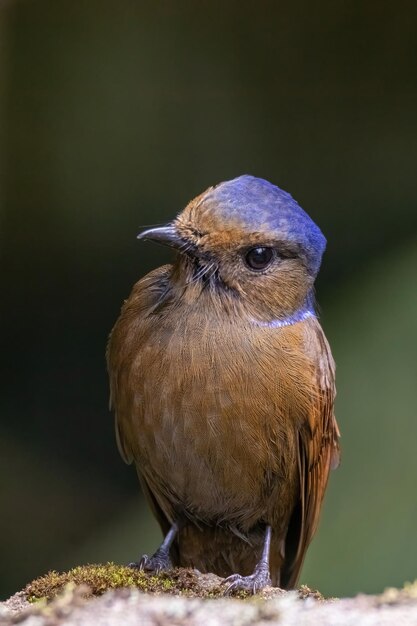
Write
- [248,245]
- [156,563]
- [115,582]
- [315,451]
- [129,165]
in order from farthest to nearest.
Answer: [129,165], [315,451], [156,563], [248,245], [115,582]

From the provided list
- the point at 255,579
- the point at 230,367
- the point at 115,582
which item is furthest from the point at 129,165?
the point at 115,582

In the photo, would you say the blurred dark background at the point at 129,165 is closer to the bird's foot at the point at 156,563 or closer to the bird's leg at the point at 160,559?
the bird's leg at the point at 160,559

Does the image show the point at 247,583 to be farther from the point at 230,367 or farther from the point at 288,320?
the point at 288,320

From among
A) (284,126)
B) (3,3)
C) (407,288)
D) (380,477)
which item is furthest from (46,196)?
(380,477)

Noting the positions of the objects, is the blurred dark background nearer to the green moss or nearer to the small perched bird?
the small perched bird

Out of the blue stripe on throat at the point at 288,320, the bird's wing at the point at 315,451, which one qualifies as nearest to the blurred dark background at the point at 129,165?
the bird's wing at the point at 315,451

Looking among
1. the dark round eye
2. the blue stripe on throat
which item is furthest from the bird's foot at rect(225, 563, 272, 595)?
the dark round eye

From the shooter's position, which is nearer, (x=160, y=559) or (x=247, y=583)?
(x=247, y=583)
